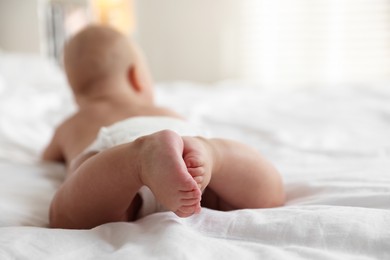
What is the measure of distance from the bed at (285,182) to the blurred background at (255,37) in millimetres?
1785

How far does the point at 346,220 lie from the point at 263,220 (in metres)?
0.10

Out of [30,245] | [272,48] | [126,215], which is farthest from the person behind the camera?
[272,48]

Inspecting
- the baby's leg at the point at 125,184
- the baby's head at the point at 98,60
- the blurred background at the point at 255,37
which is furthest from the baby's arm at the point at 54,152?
the blurred background at the point at 255,37

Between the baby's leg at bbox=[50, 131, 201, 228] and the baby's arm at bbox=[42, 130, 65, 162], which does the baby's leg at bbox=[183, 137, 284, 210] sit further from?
the baby's arm at bbox=[42, 130, 65, 162]

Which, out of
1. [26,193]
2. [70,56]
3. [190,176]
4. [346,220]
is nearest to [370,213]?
[346,220]

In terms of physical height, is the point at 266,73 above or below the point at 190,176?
below

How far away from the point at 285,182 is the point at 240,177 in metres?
0.17

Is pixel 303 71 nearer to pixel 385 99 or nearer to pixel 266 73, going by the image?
pixel 266 73

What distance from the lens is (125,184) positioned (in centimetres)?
65

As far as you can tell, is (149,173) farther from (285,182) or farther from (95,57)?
(95,57)

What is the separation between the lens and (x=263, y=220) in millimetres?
615

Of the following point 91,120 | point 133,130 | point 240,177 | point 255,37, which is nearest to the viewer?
point 240,177

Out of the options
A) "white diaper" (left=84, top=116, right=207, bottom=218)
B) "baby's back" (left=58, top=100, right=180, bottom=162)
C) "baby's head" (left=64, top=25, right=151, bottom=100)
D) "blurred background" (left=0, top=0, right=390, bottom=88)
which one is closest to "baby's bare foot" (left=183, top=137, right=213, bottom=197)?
"white diaper" (left=84, top=116, right=207, bottom=218)

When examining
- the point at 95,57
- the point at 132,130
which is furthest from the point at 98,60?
the point at 132,130
